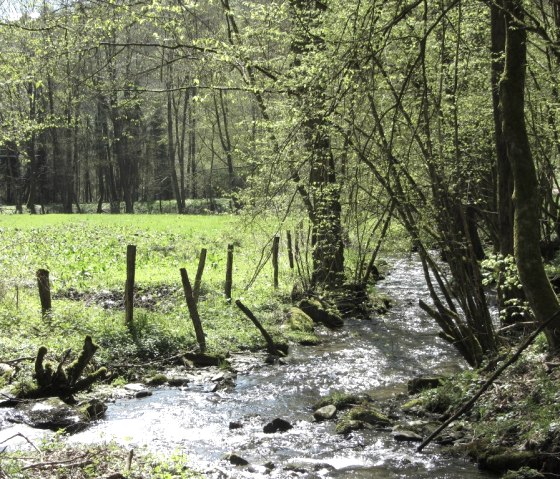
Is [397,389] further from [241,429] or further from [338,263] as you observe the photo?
[338,263]

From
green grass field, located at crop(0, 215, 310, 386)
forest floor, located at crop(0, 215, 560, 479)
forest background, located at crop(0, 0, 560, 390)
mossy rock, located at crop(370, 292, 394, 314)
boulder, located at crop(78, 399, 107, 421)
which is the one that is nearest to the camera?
forest floor, located at crop(0, 215, 560, 479)

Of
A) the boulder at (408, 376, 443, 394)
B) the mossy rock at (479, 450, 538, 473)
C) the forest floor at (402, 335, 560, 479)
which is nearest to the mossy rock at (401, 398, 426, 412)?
the forest floor at (402, 335, 560, 479)

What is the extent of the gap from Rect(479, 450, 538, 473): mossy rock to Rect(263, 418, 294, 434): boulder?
2.57 meters

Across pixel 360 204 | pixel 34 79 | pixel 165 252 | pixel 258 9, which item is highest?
pixel 258 9

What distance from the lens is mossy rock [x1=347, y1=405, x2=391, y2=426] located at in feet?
27.9

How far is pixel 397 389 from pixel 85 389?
477 centimetres

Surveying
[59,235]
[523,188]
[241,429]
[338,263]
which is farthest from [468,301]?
[59,235]

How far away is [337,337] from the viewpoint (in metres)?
14.2

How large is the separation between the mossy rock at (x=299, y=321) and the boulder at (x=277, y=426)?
222 inches

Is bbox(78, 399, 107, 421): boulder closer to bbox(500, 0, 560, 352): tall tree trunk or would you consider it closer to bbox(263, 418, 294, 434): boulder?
bbox(263, 418, 294, 434): boulder

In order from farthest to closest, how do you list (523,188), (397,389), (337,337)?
(337,337)
(397,389)
(523,188)

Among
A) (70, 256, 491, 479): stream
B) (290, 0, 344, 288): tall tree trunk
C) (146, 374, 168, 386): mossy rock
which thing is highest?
(290, 0, 344, 288): tall tree trunk

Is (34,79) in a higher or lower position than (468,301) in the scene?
higher

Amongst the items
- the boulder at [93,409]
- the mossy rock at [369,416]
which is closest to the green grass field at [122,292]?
the boulder at [93,409]
